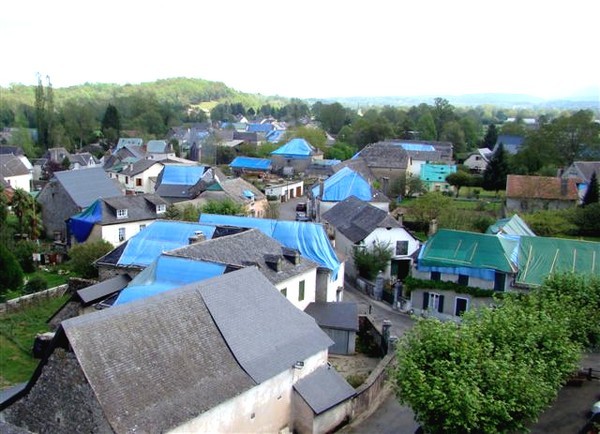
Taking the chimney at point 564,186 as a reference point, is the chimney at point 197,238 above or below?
above

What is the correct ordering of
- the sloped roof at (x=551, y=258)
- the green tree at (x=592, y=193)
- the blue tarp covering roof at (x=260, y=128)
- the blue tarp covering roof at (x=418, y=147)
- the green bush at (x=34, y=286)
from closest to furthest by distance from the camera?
the sloped roof at (x=551, y=258)
the green bush at (x=34, y=286)
the green tree at (x=592, y=193)
the blue tarp covering roof at (x=418, y=147)
the blue tarp covering roof at (x=260, y=128)

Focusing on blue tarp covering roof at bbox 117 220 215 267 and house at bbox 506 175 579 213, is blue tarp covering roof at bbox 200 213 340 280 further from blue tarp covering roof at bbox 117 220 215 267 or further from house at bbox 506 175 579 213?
house at bbox 506 175 579 213

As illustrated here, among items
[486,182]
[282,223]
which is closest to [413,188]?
[486,182]

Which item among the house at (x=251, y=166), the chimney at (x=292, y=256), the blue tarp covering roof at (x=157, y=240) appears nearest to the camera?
the chimney at (x=292, y=256)

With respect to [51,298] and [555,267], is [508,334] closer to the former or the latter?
[555,267]

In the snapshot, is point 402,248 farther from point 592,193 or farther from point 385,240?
point 592,193

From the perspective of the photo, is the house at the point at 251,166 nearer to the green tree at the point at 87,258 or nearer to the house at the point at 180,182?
the house at the point at 180,182

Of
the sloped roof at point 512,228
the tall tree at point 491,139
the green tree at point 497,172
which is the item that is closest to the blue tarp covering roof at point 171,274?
the sloped roof at point 512,228
